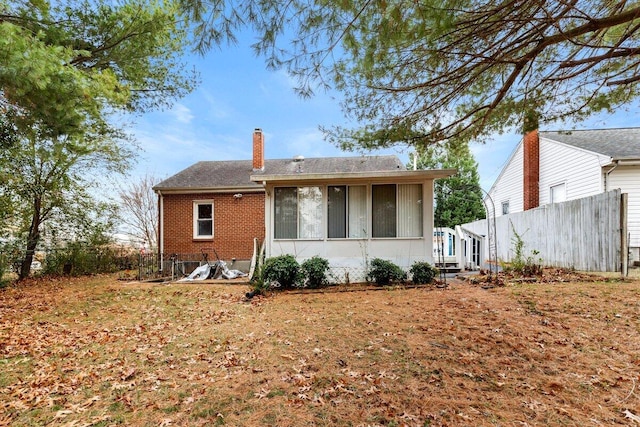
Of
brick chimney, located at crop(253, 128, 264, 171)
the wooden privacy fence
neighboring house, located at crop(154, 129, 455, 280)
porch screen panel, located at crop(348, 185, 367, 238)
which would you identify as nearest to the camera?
the wooden privacy fence

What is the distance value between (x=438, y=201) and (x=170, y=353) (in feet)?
89.8

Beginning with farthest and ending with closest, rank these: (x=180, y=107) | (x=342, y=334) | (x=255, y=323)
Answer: (x=180, y=107) < (x=255, y=323) < (x=342, y=334)

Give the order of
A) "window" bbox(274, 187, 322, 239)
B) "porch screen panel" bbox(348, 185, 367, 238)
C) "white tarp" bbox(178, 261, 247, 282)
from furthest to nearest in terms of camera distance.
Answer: "white tarp" bbox(178, 261, 247, 282) < "window" bbox(274, 187, 322, 239) < "porch screen panel" bbox(348, 185, 367, 238)

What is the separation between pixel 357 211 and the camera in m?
9.34

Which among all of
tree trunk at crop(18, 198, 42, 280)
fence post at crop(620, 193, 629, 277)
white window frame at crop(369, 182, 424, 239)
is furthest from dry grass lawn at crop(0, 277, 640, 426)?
tree trunk at crop(18, 198, 42, 280)

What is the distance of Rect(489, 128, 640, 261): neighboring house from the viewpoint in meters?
10.1

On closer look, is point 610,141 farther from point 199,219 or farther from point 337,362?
point 199,219

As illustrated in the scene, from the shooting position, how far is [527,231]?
11141 millimetres

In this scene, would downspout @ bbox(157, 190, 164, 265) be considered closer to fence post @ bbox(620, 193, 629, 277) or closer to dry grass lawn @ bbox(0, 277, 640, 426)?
dry grass lawn @ bbox(0, 277, 640, 426)

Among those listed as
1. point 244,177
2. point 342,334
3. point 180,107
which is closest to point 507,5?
point 342,334

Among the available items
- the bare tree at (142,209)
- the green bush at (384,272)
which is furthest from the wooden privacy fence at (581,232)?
the bare tree at (142,209)

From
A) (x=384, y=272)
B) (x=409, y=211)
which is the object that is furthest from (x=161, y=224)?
(x=409, y=211)

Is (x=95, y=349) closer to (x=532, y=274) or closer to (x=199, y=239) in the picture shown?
(x=199, y=239)

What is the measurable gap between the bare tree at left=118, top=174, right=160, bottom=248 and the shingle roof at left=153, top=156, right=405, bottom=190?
14.7 feet
